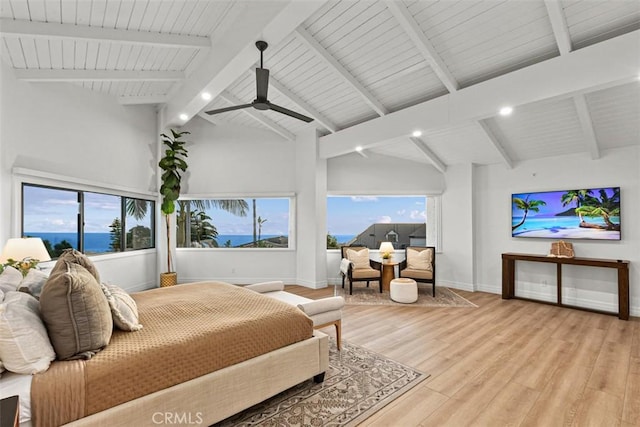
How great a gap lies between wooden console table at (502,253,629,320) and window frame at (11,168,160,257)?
6322mm

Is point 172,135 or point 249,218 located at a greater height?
point 172,135

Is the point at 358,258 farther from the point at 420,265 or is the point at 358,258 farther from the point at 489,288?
the point at 489,288

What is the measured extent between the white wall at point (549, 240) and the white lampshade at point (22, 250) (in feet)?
A: 20.7

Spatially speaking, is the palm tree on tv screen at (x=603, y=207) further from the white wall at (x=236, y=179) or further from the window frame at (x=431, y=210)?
the white wall at (x=236, y=179)

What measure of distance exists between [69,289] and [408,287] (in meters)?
4.27

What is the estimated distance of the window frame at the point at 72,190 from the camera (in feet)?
11.4

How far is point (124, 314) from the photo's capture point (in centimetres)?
199

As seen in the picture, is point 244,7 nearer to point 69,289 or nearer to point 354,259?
point 69,289

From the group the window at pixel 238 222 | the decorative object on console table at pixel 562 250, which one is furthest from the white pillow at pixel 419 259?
the window at pixel 238 222

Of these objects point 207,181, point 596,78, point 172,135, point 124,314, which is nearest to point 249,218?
point 207,181

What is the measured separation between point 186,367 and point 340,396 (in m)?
1.17

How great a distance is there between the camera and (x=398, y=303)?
4.83 metres

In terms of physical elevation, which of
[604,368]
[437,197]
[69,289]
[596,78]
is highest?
[596,78]

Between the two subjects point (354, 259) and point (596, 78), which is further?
point (354, 259)
